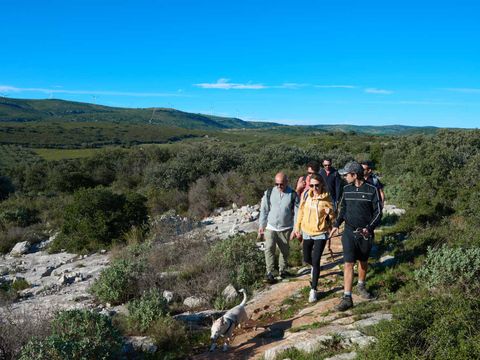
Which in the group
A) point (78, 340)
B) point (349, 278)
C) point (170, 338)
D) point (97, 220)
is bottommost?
point (97, 220)

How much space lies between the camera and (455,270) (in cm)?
479

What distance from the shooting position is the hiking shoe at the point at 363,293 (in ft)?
17.1

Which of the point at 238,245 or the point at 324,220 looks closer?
the point at 324,220

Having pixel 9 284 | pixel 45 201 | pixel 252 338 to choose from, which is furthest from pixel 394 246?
pixel 45 201

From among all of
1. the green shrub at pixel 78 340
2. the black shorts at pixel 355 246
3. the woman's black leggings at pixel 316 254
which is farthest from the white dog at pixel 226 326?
the black shorts at pixel 355 246

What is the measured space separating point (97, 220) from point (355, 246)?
9.57 meters

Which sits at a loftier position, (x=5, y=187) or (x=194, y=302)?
(x=194, y=302)

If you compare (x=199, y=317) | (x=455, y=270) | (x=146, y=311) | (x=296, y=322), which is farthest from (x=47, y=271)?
(x=455, y=270)

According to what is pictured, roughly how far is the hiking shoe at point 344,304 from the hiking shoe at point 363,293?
37 centimetres

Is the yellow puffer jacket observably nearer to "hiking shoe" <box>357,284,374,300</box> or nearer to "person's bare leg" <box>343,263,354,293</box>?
"person's bare leg" <box>343,263,354,293</box>

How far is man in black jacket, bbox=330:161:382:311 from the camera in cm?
497

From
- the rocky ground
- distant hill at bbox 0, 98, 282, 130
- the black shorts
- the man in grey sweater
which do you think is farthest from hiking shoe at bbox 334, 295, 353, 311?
distant hill at bbox 0, 98, 282, 130

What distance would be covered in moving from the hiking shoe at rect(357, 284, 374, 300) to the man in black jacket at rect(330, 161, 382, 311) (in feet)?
1.12

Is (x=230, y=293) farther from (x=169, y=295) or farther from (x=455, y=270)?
(x=455, y=270)
